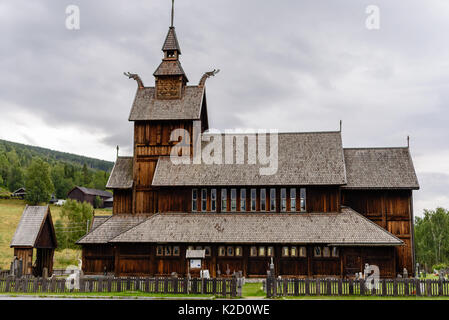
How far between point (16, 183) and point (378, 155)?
511 feet

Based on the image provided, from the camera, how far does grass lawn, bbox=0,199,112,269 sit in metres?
74.3

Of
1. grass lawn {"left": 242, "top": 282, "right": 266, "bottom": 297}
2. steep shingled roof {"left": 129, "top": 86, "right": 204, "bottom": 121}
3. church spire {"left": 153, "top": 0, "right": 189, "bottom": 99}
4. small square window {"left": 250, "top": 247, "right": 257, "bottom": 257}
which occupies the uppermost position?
church spire {"left": 153, "top": 0, "right": 189, "bottom": 99}

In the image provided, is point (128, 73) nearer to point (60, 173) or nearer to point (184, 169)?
point (184, 169)

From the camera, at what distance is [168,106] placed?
4984 cm

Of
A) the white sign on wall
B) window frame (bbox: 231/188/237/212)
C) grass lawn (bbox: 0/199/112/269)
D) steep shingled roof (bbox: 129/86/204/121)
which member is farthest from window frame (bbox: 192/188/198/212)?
grass lawn (bbox: 0/199/112/269)

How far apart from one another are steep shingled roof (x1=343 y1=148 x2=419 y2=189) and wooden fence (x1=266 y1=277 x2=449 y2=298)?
50.5 feet

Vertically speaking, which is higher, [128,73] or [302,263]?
[128,73]

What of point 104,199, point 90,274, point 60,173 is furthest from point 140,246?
point 60,173

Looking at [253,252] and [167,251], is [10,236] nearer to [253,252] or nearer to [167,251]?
[167,251]

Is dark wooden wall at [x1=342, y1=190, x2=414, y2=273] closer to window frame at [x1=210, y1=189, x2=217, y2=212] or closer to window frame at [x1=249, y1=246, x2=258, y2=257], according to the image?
window frame at [x1=249, y1=246, x2=258, y2=257]

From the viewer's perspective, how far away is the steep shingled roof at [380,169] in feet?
149

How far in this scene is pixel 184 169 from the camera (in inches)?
1865

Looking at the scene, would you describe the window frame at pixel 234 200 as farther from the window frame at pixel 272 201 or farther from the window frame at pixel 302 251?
the window frame at pixel 302 251

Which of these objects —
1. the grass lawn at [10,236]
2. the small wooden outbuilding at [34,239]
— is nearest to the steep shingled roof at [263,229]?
the small wooden outbuilding at [34,239]
